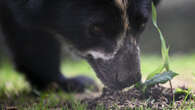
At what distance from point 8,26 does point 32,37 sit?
0.30 meters

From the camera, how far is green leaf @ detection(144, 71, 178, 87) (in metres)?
2.18

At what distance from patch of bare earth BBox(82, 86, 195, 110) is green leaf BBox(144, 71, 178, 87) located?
63 mm

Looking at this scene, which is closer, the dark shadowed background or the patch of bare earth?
the patch of bare earth

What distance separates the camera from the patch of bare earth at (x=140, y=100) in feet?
6.85

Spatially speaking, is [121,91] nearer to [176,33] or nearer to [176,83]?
[176,83]

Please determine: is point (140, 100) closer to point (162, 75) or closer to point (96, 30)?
point (162, 75)

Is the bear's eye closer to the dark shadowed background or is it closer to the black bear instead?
the black bear

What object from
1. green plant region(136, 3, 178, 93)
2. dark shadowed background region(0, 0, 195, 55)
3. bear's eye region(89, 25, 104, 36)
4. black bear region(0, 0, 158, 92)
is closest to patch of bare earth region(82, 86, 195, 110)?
green plant region(136, 3, 178, 93)

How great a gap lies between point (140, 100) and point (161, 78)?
7.9 inches

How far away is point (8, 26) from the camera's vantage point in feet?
12.6

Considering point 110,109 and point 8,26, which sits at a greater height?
point 8,26

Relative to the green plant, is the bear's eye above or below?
above

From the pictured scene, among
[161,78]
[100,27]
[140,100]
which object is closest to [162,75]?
[161,78]

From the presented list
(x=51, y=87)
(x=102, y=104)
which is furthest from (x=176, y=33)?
(x=102, y=104)
